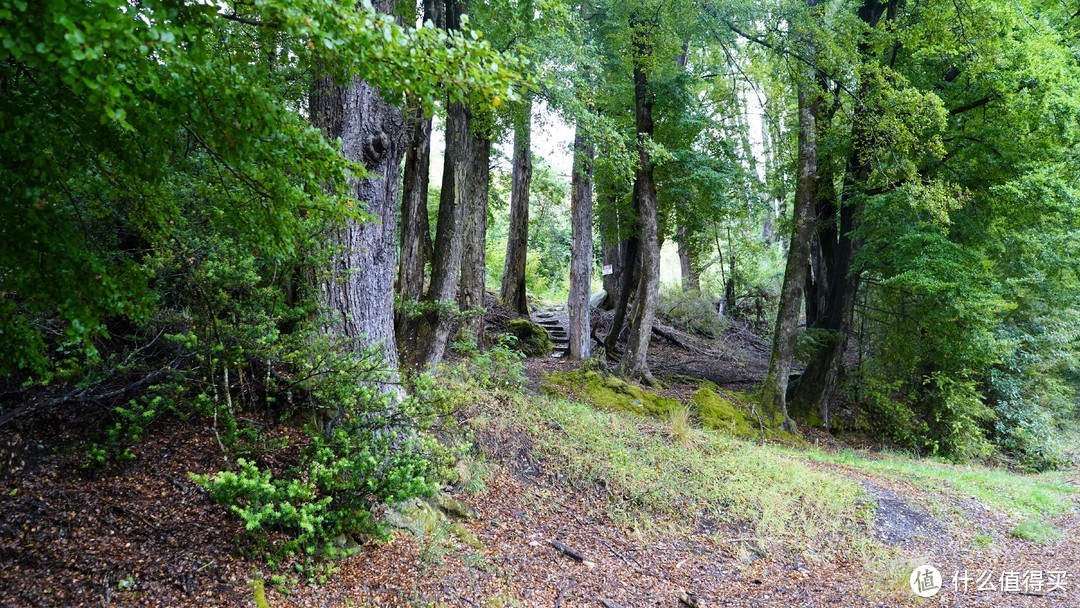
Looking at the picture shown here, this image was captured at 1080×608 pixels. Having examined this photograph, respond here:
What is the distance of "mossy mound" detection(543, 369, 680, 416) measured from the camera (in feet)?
29.4

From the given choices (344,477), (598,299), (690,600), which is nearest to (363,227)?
(344,477)

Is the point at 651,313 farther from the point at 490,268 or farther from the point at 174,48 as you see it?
the point at 490,268

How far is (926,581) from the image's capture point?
5.13m

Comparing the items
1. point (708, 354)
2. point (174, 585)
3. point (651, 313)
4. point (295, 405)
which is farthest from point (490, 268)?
point (174, 585)

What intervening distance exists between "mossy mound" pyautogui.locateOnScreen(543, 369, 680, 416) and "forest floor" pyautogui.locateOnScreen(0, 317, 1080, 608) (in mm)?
591

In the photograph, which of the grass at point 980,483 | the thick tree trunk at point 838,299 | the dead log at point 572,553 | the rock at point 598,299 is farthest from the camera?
the rock at point 598,299

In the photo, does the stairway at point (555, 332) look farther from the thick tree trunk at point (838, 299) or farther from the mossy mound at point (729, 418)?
the thick tree trunk at point (838, 299)

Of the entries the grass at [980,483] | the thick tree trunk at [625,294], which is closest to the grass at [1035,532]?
the grass at [980,483]

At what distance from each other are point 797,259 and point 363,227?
8725 mm

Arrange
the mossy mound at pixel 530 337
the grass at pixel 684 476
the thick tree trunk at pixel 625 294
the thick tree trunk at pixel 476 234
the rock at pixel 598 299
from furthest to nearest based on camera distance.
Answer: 1. the rock at pixel 598 299
2. the thick tree trunk at pixel 625 294
3. the mossy mound at pixel 530 337
4. the thick tree trunk at pixel 476 234
5. the grass at pixel 684 476

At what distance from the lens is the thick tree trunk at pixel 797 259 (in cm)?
1058

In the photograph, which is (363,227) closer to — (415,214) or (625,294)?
(415,214)

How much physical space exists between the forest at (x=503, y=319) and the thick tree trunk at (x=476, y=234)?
0.07m

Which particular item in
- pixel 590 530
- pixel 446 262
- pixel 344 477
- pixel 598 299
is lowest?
pixel 590 530
